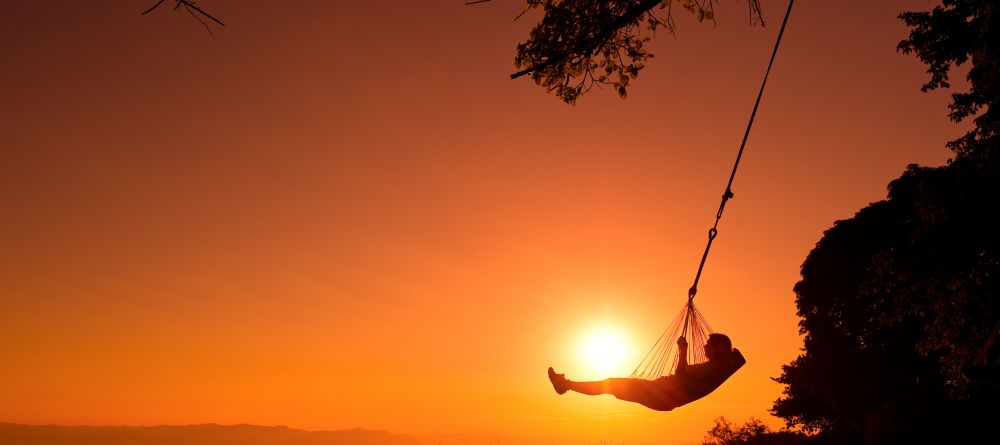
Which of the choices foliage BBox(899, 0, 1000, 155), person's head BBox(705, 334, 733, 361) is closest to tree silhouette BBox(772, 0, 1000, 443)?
foliage BBox(899, 0, 1000, 155)

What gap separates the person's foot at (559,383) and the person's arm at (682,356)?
3.39ft

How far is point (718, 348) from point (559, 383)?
1.51 meters

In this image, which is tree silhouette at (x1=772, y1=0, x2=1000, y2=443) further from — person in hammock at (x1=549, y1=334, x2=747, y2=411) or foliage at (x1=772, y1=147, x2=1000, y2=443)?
person in hammock at (x1=549, y1=334, x2=747, y2=411)

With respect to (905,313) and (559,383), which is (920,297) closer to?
(905,313)

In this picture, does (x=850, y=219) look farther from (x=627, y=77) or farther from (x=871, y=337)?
(x=627, y=77)

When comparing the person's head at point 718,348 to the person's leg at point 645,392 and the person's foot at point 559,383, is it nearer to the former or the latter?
the person's leg at point 645,392

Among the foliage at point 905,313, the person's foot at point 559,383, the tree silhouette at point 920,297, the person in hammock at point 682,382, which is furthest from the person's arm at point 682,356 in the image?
the foliage at point 905,313

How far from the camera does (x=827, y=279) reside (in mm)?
25203

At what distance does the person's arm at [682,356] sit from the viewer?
17.7 ft

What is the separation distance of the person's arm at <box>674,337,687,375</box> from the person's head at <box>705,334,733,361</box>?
0.65 feet

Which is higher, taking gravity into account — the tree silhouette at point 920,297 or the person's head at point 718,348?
the tree silhouette at point 920,297

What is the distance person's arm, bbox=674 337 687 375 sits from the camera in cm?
541

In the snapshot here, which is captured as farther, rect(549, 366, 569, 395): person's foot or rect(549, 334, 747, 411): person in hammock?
rect(549, 366, 569, 395): person's foot

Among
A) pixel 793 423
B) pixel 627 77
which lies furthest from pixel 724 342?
pixel 793 423
